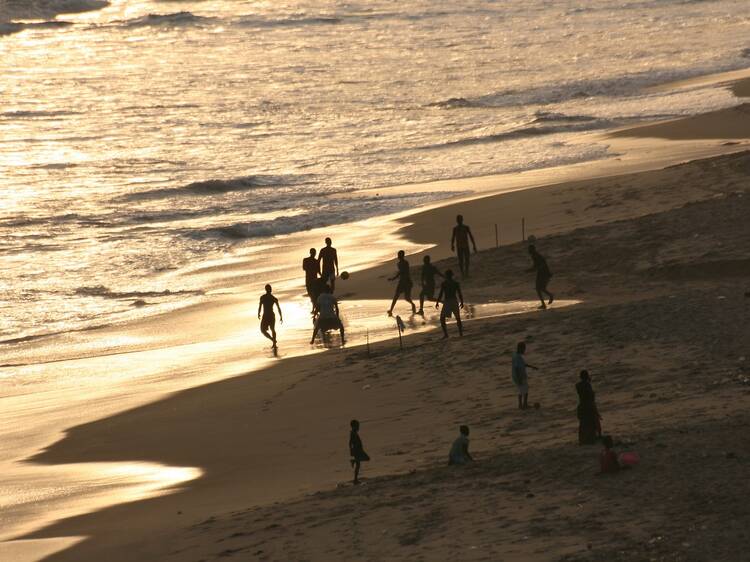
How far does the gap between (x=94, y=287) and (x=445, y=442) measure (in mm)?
13325

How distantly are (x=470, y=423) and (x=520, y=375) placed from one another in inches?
27.8

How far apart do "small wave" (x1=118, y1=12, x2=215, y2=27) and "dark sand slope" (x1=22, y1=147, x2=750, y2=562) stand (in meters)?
66.3

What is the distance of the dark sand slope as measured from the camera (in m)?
9.34

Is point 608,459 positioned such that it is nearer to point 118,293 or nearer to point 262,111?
point 118,293

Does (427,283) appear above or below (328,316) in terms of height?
above

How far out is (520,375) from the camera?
1274 cm

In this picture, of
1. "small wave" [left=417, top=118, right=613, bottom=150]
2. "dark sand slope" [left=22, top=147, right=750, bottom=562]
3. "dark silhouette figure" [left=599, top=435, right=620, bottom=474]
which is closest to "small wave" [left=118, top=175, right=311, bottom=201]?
"small wave" [left=417, top=118, right=613, bottom=150]

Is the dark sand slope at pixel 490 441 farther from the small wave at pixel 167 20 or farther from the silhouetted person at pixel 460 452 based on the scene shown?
the small wave at pixel 167 20

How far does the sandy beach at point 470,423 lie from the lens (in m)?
9.51

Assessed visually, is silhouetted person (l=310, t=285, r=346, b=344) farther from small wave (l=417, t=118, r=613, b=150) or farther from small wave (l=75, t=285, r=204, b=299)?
small wave (l=417, t=118, r=613, b=150)

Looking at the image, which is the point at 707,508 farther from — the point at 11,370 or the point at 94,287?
the point at 94,287

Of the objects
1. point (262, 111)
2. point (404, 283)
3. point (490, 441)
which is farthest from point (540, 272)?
point (262, 111)

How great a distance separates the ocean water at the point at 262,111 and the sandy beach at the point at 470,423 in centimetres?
614

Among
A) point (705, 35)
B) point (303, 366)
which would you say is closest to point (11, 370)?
point (303, 366)
